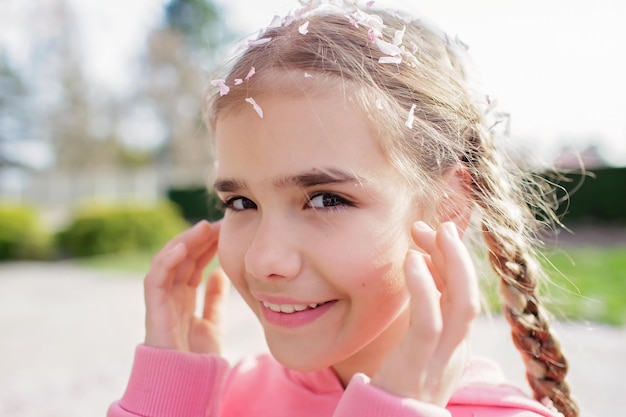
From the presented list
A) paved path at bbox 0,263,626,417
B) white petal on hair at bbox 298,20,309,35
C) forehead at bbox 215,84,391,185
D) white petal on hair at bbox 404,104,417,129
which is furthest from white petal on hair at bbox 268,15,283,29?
paved path at bbox 0,263,626,417

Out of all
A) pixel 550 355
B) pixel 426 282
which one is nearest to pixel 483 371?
pixel 550 355

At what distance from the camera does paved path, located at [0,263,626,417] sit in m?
3.74

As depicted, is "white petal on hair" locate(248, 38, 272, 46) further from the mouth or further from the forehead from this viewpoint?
the mouth

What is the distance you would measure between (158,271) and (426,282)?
91 centimetres

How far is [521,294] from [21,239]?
48.8 ft

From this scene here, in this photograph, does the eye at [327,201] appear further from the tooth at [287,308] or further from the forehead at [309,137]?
the tooth at [287,308]

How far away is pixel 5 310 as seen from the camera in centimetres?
726

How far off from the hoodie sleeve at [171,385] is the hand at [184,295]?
0.21 ft

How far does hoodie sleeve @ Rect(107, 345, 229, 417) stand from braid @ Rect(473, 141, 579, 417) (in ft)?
2.72

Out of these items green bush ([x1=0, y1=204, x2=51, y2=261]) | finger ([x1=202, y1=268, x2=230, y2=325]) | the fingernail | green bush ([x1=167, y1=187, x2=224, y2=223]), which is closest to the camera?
the fingernail

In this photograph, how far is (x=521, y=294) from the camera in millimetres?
1573

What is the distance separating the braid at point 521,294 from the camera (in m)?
1.58

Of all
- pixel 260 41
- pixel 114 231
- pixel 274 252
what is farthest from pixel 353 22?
pixel 114 231

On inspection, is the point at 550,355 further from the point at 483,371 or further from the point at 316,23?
the point at 316,23
